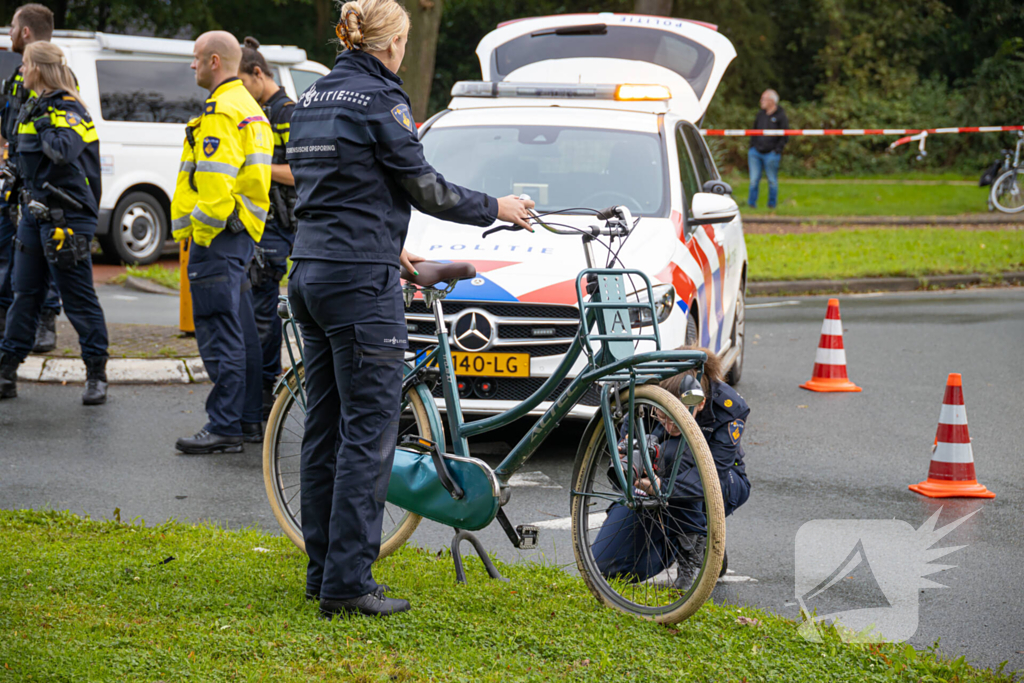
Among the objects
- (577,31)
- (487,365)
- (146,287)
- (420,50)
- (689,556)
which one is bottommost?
(146,287)

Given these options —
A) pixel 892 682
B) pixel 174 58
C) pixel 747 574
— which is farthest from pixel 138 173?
pixel 892 682

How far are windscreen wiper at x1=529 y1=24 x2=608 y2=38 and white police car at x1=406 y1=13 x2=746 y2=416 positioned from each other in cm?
1

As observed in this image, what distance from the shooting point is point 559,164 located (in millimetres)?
6980

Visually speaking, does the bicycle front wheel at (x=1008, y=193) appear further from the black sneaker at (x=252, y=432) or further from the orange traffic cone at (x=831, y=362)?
the black sneaker at (x=252, y=432)

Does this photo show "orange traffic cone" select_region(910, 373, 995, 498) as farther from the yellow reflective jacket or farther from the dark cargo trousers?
the yellow reflective jacket

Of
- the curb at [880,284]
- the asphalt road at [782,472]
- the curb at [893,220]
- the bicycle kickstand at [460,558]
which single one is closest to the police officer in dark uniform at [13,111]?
the asphalt road at [782,472]


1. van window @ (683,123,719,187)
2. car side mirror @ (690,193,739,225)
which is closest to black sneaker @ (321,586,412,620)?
car side mirror @ (690,193,739,225)

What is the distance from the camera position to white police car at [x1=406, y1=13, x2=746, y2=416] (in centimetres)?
584

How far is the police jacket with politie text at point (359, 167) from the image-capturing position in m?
3.42

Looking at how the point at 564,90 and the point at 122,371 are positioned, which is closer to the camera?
the point at 564,90

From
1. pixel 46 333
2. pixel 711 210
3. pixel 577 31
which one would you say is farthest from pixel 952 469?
pixel 46 333

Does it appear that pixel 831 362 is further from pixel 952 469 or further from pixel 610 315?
pixel 610 315

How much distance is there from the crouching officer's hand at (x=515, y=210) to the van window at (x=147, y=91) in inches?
419

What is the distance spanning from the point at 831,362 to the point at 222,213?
4455 mm
